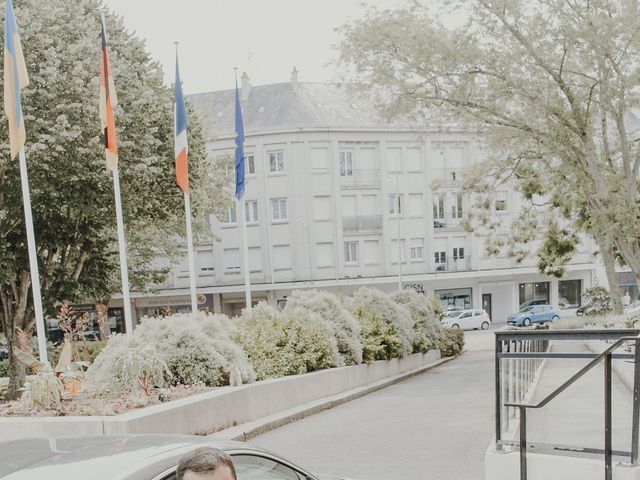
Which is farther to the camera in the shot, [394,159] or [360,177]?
[394,159]

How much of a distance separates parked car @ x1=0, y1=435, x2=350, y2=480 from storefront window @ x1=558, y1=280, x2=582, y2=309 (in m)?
59.2

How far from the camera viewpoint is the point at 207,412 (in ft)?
→ 32.3

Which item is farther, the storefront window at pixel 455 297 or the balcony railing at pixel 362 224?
the storefront window at pixel 455 297

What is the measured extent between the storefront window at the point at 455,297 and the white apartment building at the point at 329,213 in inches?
3.3

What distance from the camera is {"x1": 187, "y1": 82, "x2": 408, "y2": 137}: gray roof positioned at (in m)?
52.8

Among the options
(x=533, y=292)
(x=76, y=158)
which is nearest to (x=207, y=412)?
(x=76, y=158)

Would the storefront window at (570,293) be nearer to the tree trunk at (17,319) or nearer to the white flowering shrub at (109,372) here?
the tree trunk at (17,319)

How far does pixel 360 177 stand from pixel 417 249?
682 cm

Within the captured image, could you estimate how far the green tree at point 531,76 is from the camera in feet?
64.5

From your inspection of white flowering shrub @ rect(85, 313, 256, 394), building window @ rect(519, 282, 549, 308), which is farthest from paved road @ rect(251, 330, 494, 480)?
building window @ rect(519, 282, 549, 308)

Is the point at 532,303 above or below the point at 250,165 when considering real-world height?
below

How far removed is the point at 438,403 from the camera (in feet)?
46.2

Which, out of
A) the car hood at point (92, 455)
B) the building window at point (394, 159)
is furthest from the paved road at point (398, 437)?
the building window at point (394, 159)

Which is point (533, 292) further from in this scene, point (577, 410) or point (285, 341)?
point (577, 410)
